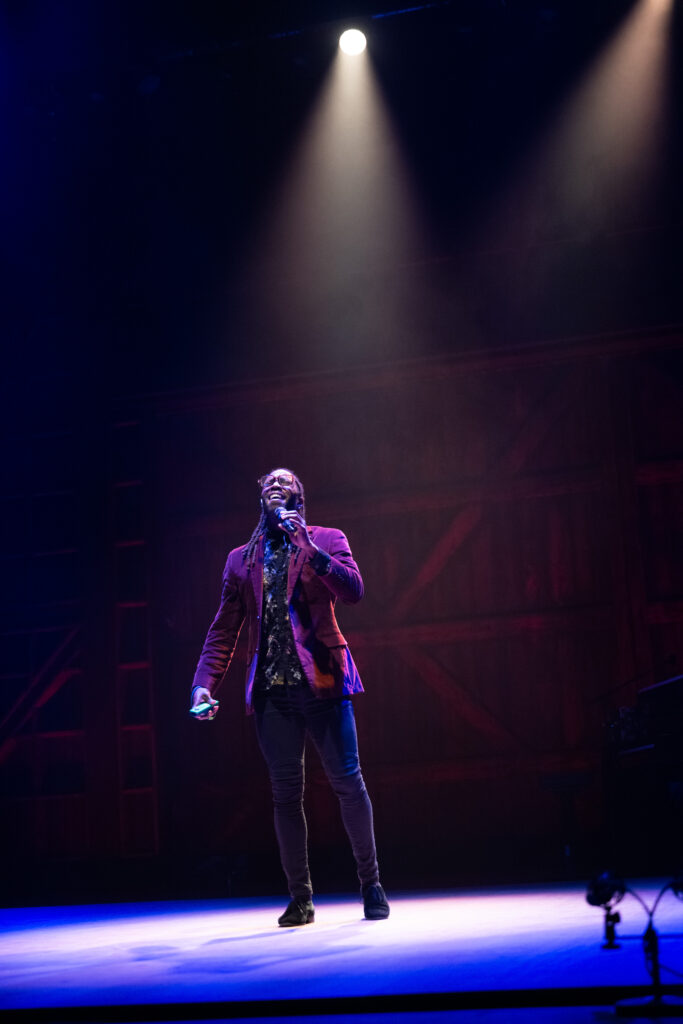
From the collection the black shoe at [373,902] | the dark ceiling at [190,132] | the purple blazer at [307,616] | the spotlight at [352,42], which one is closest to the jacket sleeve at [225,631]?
the purple blazer at [307,616]

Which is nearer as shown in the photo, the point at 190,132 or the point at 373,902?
the point at 373,902

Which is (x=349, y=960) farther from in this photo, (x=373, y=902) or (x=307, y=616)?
(x=307, y=616)

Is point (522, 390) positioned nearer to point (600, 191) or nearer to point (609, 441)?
point (609, 441)

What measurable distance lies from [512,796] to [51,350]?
15.3 ft

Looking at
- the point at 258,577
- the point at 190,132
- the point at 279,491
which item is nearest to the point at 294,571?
the point at 258,577

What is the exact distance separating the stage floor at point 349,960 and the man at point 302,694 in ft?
0.83

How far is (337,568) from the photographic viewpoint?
4008mm

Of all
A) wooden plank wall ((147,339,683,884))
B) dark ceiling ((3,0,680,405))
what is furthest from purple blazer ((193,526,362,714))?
dark ceiling ((3,0,680,405))

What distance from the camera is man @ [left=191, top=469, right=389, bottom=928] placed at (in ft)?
13.2

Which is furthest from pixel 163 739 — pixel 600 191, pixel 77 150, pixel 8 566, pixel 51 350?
pixel 600 191

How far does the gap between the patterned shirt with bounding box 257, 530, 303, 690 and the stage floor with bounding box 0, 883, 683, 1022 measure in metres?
0.91

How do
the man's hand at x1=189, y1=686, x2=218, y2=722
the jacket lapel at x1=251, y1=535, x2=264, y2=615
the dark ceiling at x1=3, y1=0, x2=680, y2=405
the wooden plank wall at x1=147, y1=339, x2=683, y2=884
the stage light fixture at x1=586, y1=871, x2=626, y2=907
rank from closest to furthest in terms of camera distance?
the stage light fixture at x1=586, y1=871, x2=626, y2=907 < the man's hand at x1=189, y1=686, x2=218, y2=722 < the jacket lapel at x1=251, y1=535, x2=264, y2=615 < the dark ceiling at x1=3, y1=0, x2=680, y2=405 < the wooden plank wall at x1=147, y1=339, x2=683, y2=884

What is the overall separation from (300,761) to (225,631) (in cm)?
65

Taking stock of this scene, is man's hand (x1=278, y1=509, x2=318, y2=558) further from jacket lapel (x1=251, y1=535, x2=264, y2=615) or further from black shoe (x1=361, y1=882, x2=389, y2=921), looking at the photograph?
black shoe (x1=361, y1=882, x2=389, y2=921)
